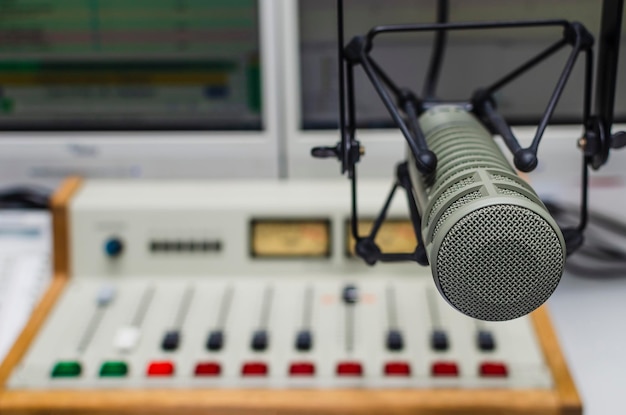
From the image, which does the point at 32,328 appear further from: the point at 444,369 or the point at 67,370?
the point at 444,369

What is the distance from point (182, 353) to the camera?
876 mm

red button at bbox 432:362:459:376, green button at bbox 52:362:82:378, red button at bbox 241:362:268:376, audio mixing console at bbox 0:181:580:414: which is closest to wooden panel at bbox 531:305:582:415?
audio mixing console at bbox 0:181:580:414

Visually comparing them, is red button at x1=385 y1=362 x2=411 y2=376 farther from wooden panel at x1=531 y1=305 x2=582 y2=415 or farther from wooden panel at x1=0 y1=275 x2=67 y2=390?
wooden panel at x1=0 y1=275 x2=67 y2=390

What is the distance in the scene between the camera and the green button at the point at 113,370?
0.84 metres

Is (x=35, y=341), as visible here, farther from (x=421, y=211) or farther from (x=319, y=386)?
(x=421, y=211)

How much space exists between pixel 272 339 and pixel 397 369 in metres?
0.15

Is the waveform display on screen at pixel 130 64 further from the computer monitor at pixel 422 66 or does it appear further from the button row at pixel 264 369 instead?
the button row at pixel 264 369

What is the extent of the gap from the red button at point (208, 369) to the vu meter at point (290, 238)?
0.21 meters

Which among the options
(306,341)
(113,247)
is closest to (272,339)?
(306,341)

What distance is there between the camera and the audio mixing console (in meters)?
0.81

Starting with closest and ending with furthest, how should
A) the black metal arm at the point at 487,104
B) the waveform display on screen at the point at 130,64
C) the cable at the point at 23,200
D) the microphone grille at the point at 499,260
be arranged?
the microphone grille at the point at 499,260 → the black metal arm at the point at 487,104 → the waveform display on screen at the point at 130,64 → the cable at the point at 23,200

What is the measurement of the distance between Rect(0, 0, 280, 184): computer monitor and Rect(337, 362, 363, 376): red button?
351 millimetres

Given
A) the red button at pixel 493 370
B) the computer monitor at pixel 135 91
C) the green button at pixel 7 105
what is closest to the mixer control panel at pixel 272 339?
the red button at pixel 493 370

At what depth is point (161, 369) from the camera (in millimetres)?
841
